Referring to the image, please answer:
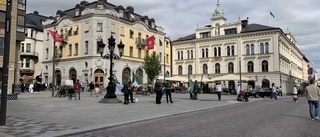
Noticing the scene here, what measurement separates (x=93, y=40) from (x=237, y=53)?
28.7 m

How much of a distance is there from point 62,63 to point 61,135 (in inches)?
1772

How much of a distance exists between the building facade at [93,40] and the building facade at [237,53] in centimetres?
1260

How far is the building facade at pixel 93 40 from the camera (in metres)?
45.8

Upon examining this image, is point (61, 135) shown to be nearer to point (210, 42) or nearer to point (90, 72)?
point (90, 72)

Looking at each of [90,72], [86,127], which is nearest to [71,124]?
[86,127]

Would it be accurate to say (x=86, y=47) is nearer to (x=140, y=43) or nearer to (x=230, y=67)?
(x=140, y=43)

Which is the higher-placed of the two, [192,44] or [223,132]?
[192,44]

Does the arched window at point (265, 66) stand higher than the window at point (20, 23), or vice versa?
the window at point (20, 23)

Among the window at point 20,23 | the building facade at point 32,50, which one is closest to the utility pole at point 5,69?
the window at point 20,23

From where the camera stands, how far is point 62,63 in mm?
50188

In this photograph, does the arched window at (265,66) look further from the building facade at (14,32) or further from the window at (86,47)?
the building facade at (14,32)

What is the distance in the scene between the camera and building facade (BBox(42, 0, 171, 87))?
45.8 metres

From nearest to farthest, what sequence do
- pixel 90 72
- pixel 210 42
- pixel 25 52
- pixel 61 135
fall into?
pixel 61 135 < pixel 90 72 < pixel 25 52 < pixel 210 42

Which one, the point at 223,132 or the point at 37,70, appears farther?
the point at 37,70
